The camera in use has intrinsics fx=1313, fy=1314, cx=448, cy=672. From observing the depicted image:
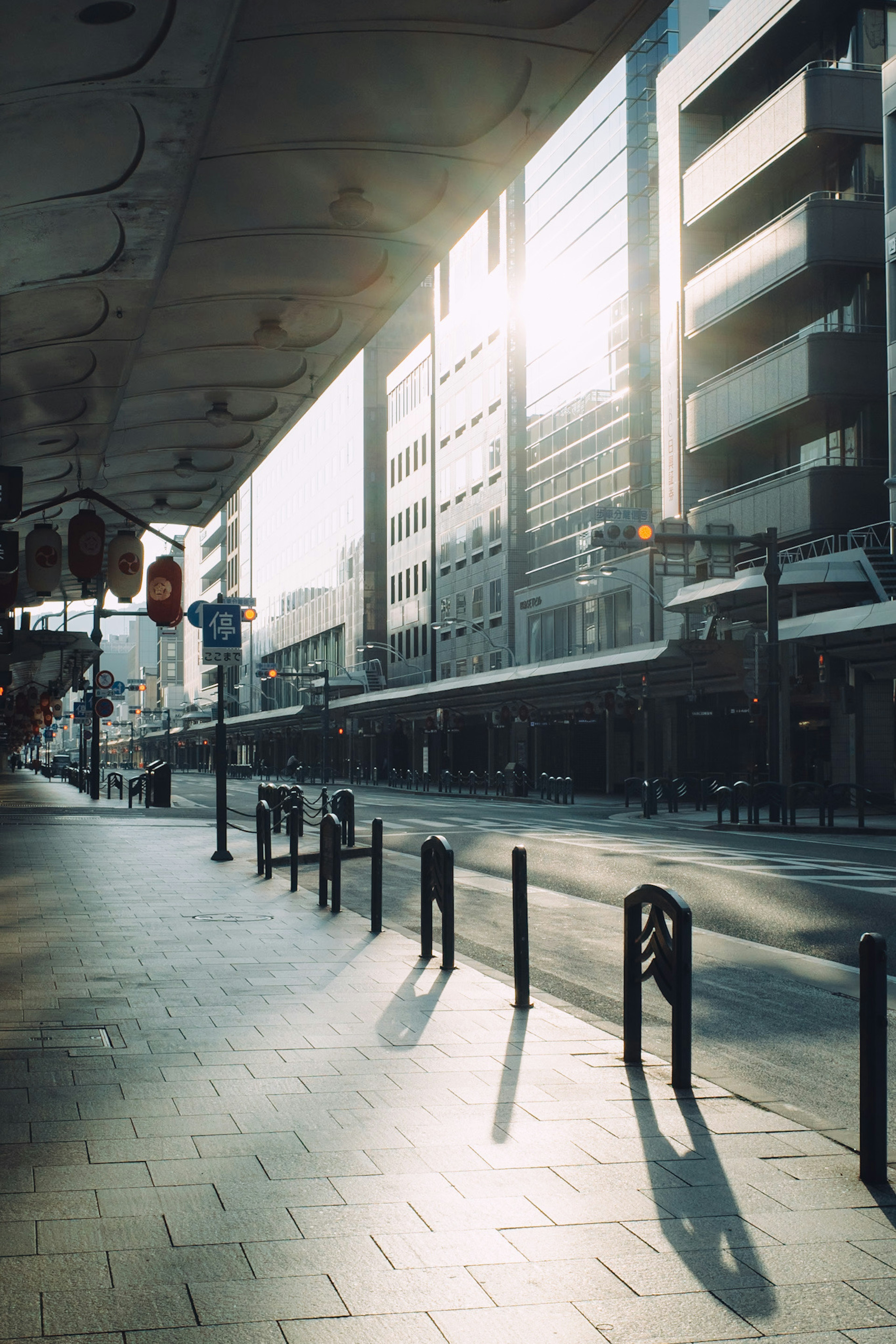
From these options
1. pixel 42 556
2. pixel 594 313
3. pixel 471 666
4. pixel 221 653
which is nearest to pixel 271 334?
pixel 42 556

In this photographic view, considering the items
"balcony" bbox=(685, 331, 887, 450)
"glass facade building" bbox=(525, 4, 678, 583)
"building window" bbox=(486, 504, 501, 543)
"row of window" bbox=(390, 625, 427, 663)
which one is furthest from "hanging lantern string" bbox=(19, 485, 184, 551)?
"row of window" bbox=(390, 625, 427, 663)

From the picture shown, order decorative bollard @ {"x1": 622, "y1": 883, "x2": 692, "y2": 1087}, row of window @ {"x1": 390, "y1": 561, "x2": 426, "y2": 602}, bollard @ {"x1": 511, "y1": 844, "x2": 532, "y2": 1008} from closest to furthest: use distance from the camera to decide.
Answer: decorative bollard @ {"x1": 622, "y1": 883, "x2": 692, "y2": 1087} < bollard @ {"x1": 511, "y1": 844, "x2": 532, "y2": 1008} < row of window @ {"x1": 390, "y1": 561, "x2": 426, "y2": 602}

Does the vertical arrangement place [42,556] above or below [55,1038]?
above

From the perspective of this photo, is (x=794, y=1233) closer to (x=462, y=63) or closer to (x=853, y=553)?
(x=462, y=63)

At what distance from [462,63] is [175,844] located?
59.5ft

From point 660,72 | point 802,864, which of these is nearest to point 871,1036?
point 802,864

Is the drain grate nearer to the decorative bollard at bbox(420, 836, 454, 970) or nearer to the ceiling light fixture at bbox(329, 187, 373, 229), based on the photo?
the decorative bollard at bbox(420, 836, 454, 970)

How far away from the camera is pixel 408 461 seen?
296ft

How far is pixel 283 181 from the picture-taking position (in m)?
8.66

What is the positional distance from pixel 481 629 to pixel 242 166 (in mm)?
62702

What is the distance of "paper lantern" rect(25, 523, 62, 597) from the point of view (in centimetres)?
1705

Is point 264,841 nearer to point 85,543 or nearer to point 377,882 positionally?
point 85,543

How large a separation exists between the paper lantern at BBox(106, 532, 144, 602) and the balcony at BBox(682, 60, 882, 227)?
3220cm

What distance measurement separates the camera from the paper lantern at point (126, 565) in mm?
17172
